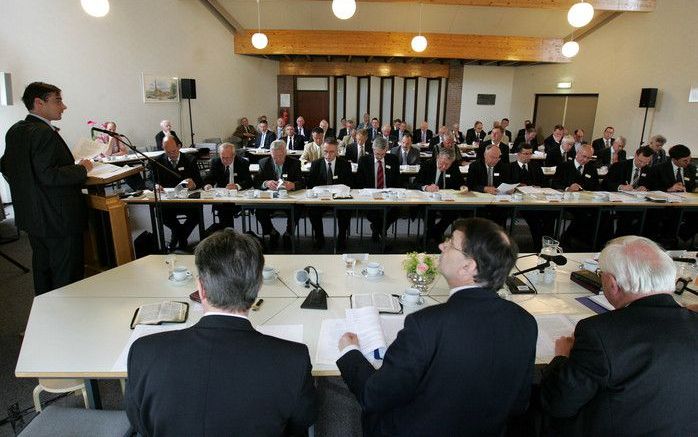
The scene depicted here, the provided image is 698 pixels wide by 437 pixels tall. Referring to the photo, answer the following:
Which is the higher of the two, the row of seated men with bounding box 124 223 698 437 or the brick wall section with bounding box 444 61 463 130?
the brick wall section with bounding box 444 61 463 130

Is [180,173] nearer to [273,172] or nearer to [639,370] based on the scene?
[273,172]

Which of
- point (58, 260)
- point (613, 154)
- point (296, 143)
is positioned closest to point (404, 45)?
point (296, 143)

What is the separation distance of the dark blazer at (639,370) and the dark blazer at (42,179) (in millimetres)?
3089

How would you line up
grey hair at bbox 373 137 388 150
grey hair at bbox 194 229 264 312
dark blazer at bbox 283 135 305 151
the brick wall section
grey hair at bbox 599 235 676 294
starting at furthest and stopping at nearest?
the brick wall section
dark blazer at bbox 283 135 305 151
grey hair at bbox 373 137 388 150
grey hair at bbox 599 235 676 294
grey hair at bbox 194 229 264 312

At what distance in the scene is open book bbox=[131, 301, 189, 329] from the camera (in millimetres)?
2016

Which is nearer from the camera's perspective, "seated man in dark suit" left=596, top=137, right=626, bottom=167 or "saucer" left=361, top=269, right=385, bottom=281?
"saucer" left=361, top=269, right=385, bottom=281

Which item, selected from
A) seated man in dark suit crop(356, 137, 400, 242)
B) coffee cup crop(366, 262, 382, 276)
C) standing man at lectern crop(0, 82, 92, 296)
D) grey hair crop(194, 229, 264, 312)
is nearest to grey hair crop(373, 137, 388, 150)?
seated man in dark suit crop(356, 137, 400, 242)

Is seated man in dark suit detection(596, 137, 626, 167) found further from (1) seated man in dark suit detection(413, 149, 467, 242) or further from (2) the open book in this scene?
(2) the open book

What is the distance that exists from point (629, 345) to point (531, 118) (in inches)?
525

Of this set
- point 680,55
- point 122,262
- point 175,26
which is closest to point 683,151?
point 680,55

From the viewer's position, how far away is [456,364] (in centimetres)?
131

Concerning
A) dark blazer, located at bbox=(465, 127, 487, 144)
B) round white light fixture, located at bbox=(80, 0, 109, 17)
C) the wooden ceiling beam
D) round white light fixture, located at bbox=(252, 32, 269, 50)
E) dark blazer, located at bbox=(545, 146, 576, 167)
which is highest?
the wooden ceiling beam

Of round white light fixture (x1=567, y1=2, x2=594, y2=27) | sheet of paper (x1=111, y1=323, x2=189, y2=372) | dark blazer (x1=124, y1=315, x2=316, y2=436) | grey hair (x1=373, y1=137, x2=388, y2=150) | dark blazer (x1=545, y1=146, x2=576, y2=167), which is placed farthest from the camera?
dark blazer (x1=545, y1=146, x2=576, y2=167)

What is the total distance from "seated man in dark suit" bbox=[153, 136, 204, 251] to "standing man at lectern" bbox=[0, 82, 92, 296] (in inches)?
69.5
